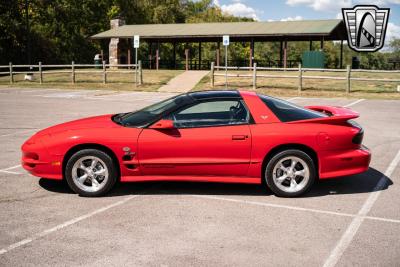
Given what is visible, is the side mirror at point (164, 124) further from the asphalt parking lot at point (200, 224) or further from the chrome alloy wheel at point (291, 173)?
the chrome alloy wheel at point (291, 173)

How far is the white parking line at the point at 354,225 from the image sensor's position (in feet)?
13.5

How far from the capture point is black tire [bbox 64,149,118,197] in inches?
227

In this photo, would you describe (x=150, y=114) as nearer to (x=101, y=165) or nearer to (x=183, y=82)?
(x=101, y=165)

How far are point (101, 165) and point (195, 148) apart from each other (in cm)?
122

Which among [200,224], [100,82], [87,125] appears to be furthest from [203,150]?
[100,82]

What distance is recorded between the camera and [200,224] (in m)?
4.93

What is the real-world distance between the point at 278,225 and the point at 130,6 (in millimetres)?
62186

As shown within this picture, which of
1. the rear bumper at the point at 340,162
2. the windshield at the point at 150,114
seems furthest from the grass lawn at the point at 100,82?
the rear bumper at the point at 340,162

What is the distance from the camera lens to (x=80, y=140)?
5777 millimetres

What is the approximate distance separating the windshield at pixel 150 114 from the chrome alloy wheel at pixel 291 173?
1.45 meters

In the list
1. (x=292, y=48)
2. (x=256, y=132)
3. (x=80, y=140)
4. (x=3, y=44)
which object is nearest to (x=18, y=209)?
(x=80, y=140)

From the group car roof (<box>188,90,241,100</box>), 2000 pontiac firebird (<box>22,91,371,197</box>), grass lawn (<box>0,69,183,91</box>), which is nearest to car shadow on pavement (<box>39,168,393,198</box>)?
2000 pontiac firebird (<box>22,91,371,197</box>)

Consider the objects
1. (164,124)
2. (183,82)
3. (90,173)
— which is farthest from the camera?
(183,82)

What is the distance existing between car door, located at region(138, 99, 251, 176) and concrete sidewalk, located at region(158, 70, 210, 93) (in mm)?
19749
